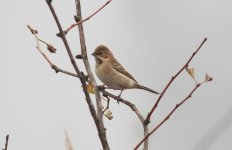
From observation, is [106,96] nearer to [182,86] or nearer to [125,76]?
[182,86]

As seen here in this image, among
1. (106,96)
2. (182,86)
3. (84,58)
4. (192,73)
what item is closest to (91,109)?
(84,58)

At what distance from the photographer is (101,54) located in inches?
339

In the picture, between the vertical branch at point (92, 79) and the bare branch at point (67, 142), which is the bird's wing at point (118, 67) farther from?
the bare branch at point (67, 142)

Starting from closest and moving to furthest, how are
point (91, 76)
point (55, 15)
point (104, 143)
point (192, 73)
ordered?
1. point (55, 15)
2. point (104, 143)
3. point (91, 76)
4. point (192, 73)

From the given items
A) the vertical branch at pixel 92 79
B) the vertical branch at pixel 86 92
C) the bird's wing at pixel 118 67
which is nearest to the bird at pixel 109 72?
the bird's wing at pixel 118 67

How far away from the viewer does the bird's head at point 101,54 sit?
8537 millimetres

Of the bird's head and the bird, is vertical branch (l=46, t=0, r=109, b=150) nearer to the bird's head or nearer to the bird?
the bird

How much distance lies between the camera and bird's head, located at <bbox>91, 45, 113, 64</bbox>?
8537 millimetres

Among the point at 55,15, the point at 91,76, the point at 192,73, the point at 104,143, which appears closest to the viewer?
the point at 55,15

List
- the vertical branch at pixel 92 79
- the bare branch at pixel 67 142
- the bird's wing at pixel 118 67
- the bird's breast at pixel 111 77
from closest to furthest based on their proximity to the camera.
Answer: the vertical branch at pixel 92 79 → the bare branch at pixel 67 142 → the bird's breast at pixel 111 77 → the bird's wing at pixel 118 67

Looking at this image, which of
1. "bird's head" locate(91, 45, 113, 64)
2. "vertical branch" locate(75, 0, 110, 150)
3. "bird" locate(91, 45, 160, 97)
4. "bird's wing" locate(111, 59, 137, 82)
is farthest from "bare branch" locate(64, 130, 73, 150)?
"bird's wing" locate(111, 59, 137, 82)

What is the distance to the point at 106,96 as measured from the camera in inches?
151

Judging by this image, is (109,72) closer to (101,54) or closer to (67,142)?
(101,54)

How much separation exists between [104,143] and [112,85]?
5.95 m
